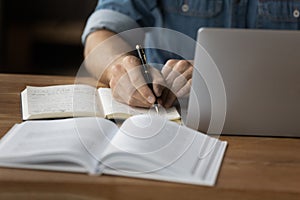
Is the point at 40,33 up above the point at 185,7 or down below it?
below

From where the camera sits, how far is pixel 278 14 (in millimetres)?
1945

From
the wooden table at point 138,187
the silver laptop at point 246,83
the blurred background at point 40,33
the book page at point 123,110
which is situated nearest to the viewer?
the wooden table at point 138,187

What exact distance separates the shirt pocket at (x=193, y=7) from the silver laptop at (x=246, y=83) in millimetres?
806

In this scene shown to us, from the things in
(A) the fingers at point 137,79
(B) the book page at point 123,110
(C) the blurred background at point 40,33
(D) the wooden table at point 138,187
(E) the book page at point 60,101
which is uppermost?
(A) the fingers at point 137,79

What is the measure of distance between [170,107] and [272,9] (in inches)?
30.0

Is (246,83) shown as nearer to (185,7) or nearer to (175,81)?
(175,81)

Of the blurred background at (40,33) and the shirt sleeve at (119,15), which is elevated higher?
the shirt sleeve at (119,15)

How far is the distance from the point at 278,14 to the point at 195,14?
10.3 inches

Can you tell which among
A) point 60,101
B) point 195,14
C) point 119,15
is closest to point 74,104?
point 60,101

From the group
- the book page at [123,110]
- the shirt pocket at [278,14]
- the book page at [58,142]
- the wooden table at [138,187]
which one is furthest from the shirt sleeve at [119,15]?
the wooden table at [138,187]

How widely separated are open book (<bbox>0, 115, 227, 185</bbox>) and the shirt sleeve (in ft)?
2.45

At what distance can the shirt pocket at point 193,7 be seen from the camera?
1938 millimetres

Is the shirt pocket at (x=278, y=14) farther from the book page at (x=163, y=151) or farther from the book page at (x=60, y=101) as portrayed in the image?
the book page at (x=163, y=151)

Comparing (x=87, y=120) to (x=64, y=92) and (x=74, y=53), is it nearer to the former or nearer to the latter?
(x=64, y=92)
